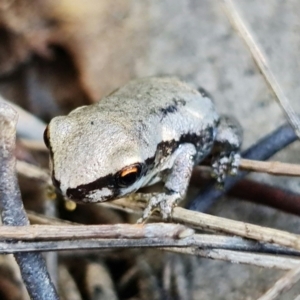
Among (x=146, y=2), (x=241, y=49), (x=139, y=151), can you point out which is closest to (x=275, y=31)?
(x=241, y=49)

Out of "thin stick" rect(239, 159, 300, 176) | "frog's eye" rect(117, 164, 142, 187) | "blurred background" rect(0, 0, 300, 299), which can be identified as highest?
"blurred background" rect(0, 0, 300, 299)

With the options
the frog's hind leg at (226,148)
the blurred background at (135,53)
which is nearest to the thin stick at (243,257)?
the frog's hind leg at (226,148)

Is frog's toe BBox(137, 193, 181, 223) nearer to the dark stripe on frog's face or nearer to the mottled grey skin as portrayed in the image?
the mottled grey skin

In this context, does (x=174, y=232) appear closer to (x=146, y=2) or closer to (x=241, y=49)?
(x=241, y=49)

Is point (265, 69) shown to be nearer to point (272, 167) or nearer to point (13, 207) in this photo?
point (272, 167)

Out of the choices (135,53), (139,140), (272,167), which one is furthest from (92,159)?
(135,53)

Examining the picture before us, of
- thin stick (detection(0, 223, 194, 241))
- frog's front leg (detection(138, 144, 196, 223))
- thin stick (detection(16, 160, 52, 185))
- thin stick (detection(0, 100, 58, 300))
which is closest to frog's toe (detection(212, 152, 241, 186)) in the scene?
frog's front leg (detection(138, 144, 196, 223))
